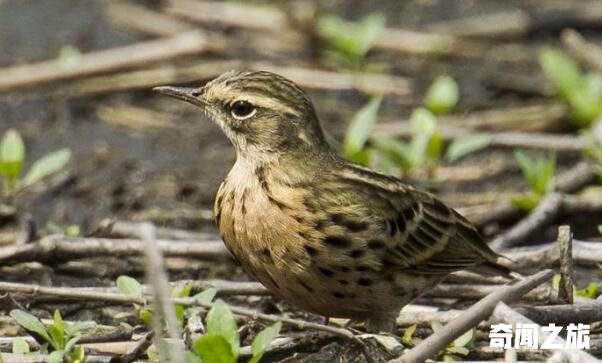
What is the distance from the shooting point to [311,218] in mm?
6031

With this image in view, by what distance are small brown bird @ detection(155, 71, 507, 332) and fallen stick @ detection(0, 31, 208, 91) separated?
11.1 feet

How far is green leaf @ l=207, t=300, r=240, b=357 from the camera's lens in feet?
17.9

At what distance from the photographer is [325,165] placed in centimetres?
636

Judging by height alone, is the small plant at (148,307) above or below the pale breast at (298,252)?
below

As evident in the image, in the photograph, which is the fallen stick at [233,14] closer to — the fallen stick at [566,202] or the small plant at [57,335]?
the fallen stick at [566,202]

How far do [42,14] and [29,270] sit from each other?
15.1ft

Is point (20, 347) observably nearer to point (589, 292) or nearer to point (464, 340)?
point (464, 340)

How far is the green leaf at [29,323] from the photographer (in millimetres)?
5656

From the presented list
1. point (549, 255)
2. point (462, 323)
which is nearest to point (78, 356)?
point (462, 323)

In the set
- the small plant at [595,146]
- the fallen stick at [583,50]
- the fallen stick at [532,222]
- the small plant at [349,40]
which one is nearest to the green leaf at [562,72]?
the small plant at [595,146]

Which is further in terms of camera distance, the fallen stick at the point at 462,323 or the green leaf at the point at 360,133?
the green leaf at the point at 360,133

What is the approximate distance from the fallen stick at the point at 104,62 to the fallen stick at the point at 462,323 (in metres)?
4.76

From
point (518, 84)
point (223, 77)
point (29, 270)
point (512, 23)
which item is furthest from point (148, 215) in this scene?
point (512, 23)

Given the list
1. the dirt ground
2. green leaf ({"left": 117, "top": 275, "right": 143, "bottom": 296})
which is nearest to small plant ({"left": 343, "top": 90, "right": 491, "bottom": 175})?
the dirt ground
